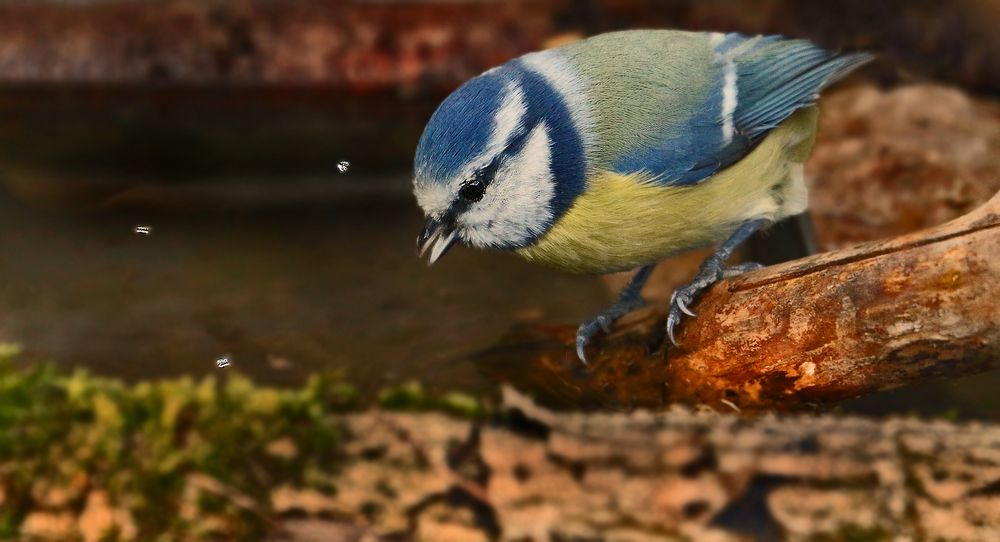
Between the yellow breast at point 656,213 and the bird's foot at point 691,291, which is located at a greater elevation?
the yellow breast at point 656,213

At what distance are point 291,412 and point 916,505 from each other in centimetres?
104

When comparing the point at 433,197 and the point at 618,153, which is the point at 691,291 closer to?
the point at 618,153

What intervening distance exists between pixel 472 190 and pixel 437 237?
136mm

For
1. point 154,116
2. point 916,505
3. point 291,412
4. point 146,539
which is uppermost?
point 916,505

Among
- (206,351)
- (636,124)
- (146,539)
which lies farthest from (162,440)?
(636,124)

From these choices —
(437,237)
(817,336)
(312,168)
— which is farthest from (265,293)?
(817,336)

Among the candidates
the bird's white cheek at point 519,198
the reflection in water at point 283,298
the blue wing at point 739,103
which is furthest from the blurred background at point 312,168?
the blue wing at point 739,103

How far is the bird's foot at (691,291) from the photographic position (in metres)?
2.00

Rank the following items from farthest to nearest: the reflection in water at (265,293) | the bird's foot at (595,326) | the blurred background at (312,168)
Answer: the blurred background at (312,168)
the reflection in water at (265,293)
the bird's foot at (595,326)

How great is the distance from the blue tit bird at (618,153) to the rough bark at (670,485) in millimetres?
478

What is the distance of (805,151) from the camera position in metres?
2.36

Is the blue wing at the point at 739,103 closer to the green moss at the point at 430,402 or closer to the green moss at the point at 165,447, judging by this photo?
the green moss at the point at 430,402

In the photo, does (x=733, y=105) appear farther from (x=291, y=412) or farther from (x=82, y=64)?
(x=82, y=64)

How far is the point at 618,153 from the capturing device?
195 cm
